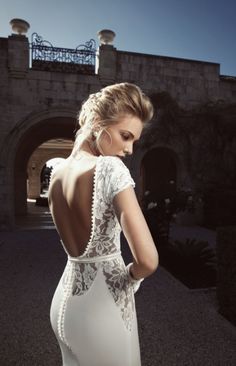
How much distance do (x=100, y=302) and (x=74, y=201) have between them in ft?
1.49

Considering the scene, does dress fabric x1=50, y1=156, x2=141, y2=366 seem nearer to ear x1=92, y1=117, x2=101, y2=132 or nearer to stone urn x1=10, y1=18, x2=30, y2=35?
ear x1=92, y1=117, x2=101, y2=132

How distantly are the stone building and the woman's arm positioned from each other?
31.4ft

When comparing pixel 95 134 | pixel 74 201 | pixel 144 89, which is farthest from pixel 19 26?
pixel 74 201

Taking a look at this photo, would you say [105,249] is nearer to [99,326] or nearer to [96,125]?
[99,326]

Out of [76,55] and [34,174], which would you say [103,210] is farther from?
[34,174]

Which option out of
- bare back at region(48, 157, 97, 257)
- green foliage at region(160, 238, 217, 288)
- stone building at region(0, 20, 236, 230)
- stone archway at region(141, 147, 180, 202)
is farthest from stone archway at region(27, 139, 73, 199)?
bare back at region(48, 157, 97, 257)

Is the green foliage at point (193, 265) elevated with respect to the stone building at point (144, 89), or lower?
lower

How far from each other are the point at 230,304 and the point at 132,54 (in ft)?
31.7

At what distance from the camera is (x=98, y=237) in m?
1.16

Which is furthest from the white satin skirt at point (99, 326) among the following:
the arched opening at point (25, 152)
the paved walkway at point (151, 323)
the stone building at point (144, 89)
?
the arched opening at point (25, 152)

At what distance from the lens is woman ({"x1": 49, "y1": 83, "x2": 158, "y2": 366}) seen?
1.12 metres

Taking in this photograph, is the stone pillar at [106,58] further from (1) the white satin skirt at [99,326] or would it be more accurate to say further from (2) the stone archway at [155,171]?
(1) the white satin skirt at [99,326]

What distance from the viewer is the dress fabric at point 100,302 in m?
1.14

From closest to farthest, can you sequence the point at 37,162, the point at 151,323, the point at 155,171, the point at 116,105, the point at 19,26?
the point at 116,105 < the point at 151,323 < the point at 19,26 < the point at 155,171 < the point at 37,162
